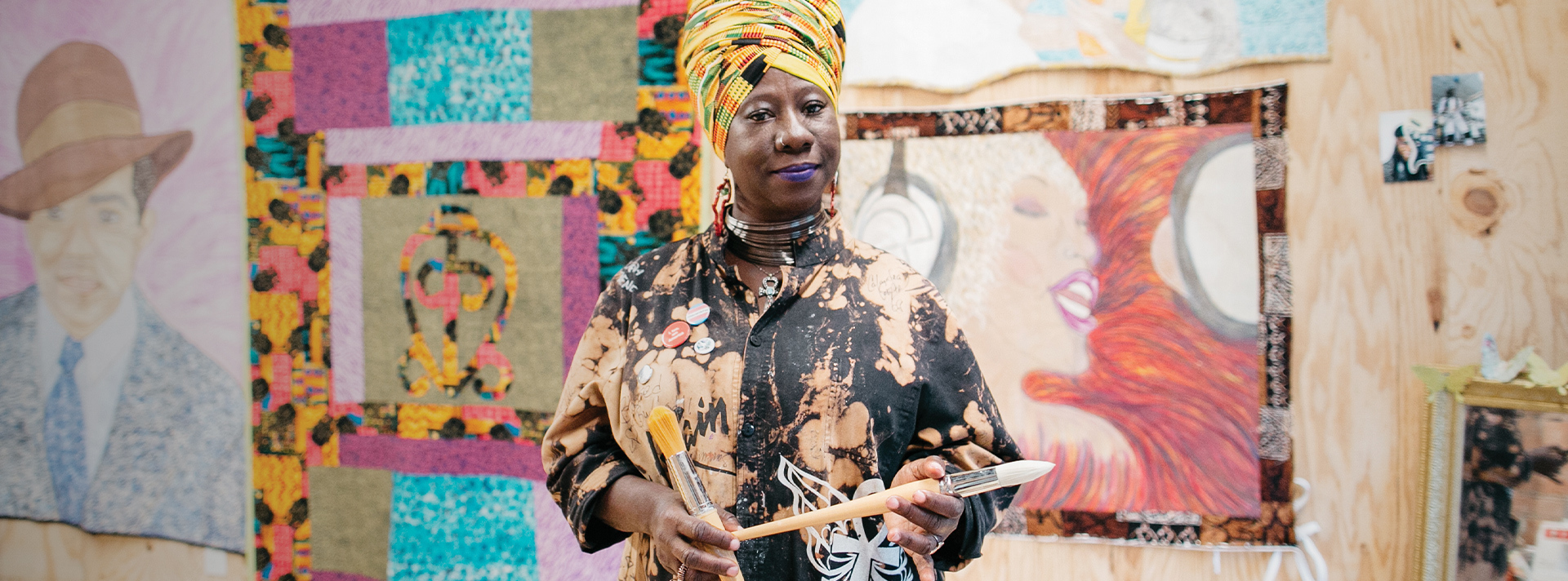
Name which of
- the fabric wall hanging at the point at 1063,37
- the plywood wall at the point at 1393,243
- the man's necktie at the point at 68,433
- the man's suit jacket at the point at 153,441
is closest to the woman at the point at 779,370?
the fabric wall hanging at the point at 1063,37

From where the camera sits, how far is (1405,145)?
1676mm

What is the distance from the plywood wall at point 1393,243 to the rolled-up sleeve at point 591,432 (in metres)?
1.26

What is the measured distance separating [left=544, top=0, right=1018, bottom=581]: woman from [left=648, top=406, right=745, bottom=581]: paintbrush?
5 cm

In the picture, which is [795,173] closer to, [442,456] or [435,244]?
[435,244]

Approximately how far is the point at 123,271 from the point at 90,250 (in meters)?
0.13

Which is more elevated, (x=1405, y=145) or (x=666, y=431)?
(x=1405, y=145)

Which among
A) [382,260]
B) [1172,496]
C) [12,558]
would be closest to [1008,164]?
[1172,496]

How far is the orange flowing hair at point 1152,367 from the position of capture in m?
1.76

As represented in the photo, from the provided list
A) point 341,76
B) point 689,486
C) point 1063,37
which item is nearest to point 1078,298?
point 1063,37

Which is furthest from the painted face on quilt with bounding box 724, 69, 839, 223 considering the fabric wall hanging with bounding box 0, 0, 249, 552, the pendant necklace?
the fabric wall hanging with bounding box 0, 0, 249, 552

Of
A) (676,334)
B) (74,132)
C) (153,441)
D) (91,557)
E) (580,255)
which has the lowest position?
(91,557)

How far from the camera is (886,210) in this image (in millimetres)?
1888

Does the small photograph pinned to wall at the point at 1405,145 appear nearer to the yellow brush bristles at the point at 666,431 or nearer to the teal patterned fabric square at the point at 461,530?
the yellow brush bristles at the point at 666,431

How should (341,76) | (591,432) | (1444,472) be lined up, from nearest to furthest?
1. (591,432)
2. (1444,472)
3. (341,76)
